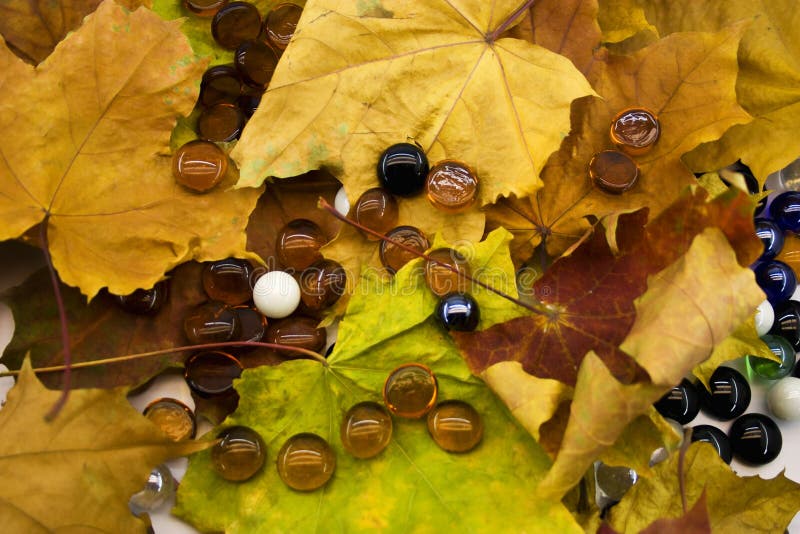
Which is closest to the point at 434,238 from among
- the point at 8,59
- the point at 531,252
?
the point at 531,252

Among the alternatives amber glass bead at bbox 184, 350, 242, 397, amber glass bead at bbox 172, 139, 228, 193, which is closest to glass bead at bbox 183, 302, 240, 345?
amber glass bead at bbox 184, 350, 242, 397

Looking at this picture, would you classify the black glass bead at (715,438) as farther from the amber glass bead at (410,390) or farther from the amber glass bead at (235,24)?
the amber glass bead at (235,24)

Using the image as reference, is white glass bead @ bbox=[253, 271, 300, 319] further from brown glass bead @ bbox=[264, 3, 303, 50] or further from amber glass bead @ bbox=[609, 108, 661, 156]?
amber glass bead @ bbox=[609, 108, 661, 156]

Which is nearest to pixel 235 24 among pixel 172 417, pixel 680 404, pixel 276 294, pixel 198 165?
pixel 198 165

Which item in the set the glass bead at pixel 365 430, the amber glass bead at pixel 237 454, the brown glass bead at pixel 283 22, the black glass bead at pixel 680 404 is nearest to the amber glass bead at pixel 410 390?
the glass bead at pixel 365 430

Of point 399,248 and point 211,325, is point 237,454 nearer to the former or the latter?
point 211,325

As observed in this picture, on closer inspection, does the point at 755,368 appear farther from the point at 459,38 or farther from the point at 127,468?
the point at 127,468
